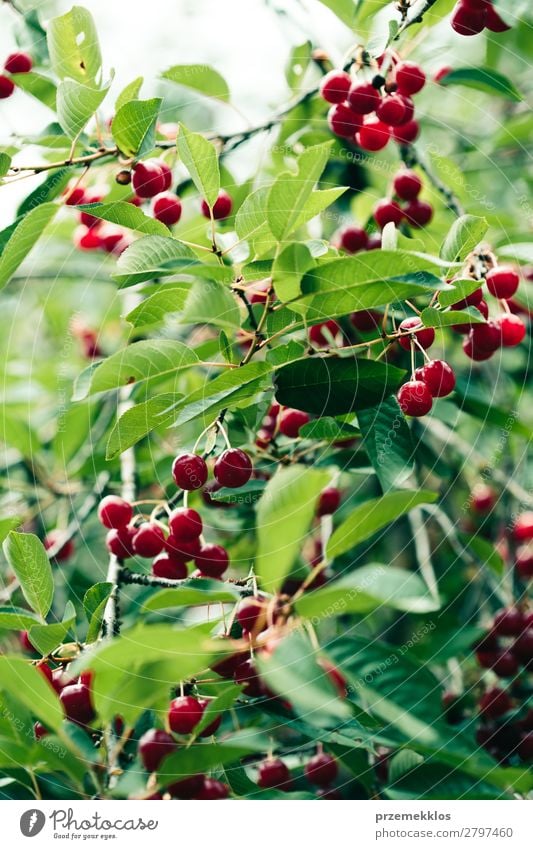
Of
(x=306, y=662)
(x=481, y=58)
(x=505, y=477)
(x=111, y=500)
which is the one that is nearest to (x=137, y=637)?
(x=306, y=662)

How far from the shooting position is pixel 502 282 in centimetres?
95

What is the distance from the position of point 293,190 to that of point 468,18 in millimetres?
463

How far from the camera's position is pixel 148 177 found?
0.93m

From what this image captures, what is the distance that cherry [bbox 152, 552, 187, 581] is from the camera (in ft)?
2.99

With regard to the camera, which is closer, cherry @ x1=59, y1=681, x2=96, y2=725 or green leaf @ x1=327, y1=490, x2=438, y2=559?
green leaf @ x1=327, y1=490, x2=438, y2=559

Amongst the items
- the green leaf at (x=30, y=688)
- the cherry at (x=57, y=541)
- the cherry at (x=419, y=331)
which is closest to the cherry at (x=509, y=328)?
the cherry at (x=419, y=331)

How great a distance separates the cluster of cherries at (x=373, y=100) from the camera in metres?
0.97

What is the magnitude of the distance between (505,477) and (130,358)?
901 mm

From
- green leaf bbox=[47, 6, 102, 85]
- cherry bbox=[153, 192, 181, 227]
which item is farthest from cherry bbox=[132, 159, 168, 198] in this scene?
green leaf bbox=[47, 6, 102, 85]

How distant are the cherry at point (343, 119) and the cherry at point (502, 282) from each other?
28cm

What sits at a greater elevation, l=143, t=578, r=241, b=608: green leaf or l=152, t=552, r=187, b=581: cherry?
l=143, t=578, r=241, b=608: green leaf

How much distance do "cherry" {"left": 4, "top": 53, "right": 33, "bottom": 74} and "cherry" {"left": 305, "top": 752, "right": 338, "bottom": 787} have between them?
1.07 meters

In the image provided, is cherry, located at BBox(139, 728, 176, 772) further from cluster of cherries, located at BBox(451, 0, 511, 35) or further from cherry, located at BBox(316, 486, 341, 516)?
cluster of cherries, located at BBox(451, 0, 511, 35)

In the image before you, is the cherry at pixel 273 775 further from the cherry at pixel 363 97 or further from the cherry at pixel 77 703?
the cherry at pixel 363 97
